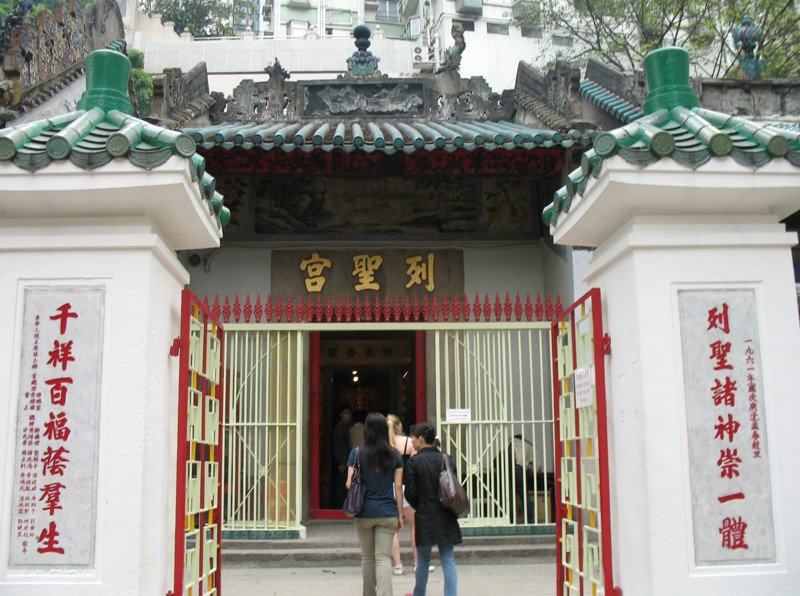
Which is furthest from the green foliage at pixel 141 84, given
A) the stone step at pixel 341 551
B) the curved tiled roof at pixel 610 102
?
the stone step at pixel 341 551

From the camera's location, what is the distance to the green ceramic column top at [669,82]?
14.8ft

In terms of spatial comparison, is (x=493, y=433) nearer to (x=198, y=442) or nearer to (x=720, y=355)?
(x=198, y=442)

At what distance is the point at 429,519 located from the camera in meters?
6.04

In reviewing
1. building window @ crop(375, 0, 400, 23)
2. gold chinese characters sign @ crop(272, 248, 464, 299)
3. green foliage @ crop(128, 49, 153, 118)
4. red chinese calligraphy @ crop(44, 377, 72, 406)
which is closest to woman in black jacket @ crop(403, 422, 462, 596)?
red chinese calligraphy @ crop(44, 377, 72, 406)

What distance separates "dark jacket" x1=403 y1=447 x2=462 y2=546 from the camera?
602 cm

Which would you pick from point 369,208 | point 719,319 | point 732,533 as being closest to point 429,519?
point 732,533

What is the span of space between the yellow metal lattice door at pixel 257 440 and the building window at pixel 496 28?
2815 cm

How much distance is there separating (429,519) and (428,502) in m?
0.12

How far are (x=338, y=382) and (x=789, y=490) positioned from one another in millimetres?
11942

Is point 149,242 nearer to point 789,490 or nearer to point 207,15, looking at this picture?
point 789,490

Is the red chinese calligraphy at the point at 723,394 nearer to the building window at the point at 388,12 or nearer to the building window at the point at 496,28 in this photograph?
the building window at the point at 496,28

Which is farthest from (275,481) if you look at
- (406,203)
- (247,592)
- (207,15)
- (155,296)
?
(207,15)

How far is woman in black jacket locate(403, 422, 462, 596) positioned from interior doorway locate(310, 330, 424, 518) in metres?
5.98

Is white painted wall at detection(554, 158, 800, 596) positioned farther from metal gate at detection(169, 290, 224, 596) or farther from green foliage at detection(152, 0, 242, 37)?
green foliage at detection(152, 0, 242, 37)
